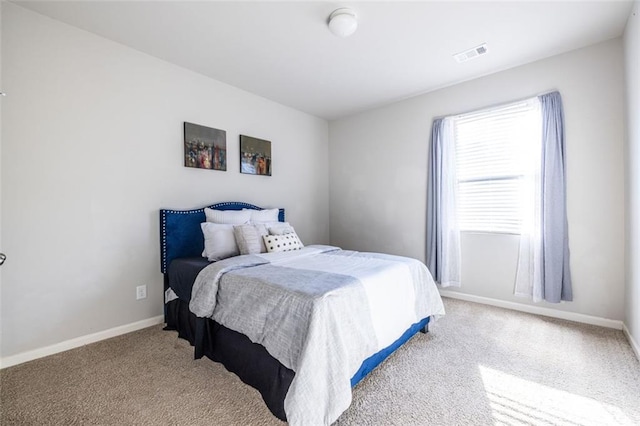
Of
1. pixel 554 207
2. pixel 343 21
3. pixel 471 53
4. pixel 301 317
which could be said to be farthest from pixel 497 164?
pixel 301 317

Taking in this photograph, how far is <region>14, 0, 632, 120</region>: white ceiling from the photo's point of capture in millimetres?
2055

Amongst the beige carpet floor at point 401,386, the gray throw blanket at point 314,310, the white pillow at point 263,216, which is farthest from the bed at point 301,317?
the white pillow at point 263,216

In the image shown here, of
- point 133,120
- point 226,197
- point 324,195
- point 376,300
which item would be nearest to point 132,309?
point 226,197

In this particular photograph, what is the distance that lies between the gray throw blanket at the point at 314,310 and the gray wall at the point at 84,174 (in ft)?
3.38

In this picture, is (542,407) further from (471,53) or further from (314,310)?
(471,53)

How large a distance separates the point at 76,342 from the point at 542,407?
330 centimetres

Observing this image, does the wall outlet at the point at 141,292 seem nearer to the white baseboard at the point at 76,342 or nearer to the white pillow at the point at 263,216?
the white baseboard at the point at 76,342

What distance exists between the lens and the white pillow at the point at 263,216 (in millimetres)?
3217

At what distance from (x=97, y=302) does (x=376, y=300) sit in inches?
93.1

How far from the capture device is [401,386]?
1733mm

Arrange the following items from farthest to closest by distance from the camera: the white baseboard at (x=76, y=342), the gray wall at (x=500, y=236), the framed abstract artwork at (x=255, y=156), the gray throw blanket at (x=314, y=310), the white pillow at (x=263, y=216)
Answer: the framed abstract artwork at (x=255, y=156)
the white pillow at (x=263, y=216)
the gray wall at (x=500, y=236)
the white baseboard at (x=76, y=342)
the gray throw blanket at (x=314, y=310)

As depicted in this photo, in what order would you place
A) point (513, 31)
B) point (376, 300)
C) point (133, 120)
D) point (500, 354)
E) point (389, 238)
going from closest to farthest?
1. point (376, 300)
2. point (500, 354)
3. point (513, 31)
4. point (133, 120)
5. point (389, 238)

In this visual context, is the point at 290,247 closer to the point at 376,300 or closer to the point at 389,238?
the point at 376,300

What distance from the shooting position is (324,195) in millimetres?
4688
